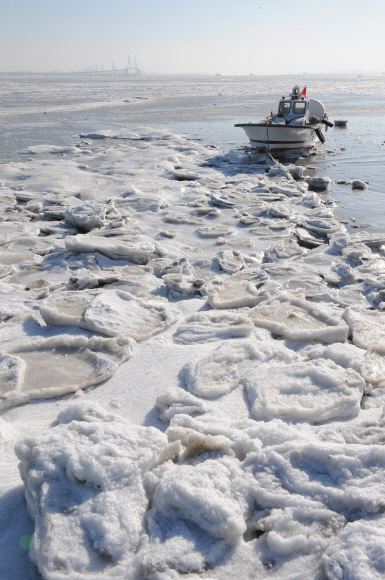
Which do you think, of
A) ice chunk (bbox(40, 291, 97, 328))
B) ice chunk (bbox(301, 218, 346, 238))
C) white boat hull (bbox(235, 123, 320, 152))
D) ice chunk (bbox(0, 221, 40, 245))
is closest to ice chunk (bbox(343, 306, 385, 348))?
ice chunk (bbox(40, 291, 97, 328))

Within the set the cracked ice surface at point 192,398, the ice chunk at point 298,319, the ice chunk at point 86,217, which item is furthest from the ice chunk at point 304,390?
the ice chunk at point 86,217

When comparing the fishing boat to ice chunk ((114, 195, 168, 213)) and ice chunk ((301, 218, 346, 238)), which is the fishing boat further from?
ice chunk ((301, 218, 346, 238))

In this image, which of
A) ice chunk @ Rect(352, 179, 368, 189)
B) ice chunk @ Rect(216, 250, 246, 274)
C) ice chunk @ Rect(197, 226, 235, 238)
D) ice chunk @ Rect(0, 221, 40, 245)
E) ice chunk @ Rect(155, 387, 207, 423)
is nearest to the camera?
ice chunk @ Rect(155, 387, 207, 423)

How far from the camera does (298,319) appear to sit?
3756mm

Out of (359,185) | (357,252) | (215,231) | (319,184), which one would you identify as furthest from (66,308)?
(359,185)

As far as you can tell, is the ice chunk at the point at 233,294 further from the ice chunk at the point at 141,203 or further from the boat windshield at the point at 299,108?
the boat windshield at the point at 299,108

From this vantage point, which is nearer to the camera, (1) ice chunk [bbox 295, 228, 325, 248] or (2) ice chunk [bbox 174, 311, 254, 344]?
(2) ice chunk [bbox 174, 311, 254, 344]

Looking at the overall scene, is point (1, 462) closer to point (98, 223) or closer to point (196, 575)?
point (196, 575)

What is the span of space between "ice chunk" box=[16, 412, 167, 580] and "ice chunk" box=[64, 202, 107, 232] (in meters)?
4.75

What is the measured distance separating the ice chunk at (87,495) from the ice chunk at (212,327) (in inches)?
60.9

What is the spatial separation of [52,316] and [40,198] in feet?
16.3

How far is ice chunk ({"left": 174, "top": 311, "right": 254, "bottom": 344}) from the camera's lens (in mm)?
3484

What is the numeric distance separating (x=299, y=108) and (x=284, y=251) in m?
12.8

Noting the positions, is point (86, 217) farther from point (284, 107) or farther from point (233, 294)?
point (284, 107)
